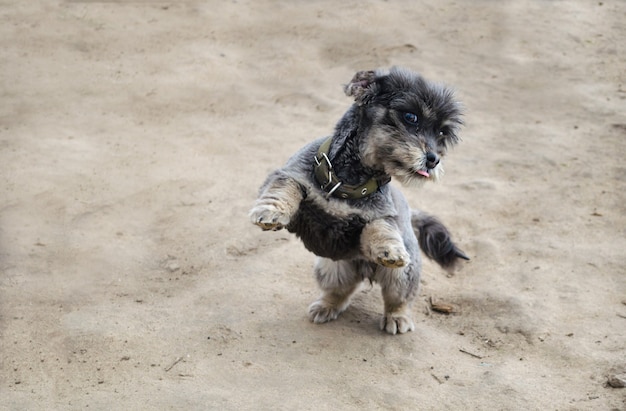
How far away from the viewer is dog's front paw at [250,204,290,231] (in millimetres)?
4488

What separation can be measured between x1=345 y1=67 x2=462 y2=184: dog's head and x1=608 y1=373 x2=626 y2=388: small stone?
1642 millimetres

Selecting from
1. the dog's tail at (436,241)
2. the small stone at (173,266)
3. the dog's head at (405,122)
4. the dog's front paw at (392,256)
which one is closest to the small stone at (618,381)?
the dog's tail at (436,241)

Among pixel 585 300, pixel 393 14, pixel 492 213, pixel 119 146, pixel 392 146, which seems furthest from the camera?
pixel 393 14

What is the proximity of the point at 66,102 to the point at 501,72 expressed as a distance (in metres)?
5.42

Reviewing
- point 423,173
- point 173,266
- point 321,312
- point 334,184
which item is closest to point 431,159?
point 423,173

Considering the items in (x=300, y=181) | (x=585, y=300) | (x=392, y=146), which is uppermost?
(x=392, y=146)

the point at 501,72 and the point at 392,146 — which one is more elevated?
the point at 392,146

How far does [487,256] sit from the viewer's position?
22.2 feet

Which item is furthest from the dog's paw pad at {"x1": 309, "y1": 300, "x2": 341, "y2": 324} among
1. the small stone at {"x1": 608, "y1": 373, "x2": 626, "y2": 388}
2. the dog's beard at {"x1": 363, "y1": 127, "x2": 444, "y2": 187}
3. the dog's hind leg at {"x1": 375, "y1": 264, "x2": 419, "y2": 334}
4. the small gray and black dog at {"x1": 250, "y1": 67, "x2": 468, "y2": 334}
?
the small stone at {"x1": 608, "y1": 373, "x2": 626, "y2": 388}

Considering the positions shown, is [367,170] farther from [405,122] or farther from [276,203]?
[276,203]

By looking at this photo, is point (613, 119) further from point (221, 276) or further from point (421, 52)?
point (221, 276)

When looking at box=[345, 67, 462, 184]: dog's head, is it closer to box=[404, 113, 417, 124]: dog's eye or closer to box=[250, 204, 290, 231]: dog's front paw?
box=[404, 113, 417, 124]: dog's eye

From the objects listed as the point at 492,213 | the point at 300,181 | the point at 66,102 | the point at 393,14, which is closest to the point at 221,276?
the point at 300,181

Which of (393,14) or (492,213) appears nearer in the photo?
(492,213)
